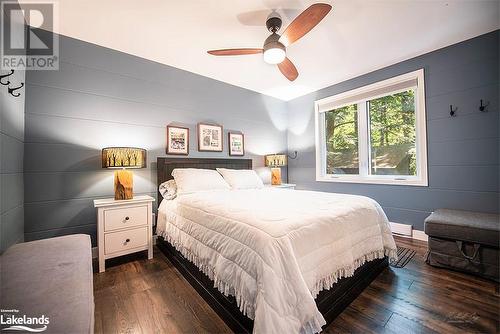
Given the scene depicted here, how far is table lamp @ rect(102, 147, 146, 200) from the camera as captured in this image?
7.41 ft

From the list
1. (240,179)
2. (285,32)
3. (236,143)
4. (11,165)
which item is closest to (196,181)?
(240,179)

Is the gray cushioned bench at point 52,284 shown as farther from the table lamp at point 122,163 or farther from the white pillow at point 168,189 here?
the white pillow at point 168,189

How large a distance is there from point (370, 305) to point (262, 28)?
2745 millimetres

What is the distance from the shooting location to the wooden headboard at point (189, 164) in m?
2.92

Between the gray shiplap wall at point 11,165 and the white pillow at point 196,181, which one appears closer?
the gray shiplap wall at point 11,165

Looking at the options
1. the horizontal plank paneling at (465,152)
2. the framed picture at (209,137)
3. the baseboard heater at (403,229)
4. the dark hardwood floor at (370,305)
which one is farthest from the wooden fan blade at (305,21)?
the baseboard heater at (403,229)

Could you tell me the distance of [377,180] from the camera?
3.32 m

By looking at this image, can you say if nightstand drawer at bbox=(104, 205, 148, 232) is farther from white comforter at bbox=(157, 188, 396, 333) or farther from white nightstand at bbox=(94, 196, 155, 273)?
white comforter at bbox=(157, 188, 396, 333)

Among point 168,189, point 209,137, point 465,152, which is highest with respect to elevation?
point 209,137

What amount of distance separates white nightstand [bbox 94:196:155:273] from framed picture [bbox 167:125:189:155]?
0.95m

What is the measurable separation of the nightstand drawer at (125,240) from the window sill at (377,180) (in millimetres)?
3130

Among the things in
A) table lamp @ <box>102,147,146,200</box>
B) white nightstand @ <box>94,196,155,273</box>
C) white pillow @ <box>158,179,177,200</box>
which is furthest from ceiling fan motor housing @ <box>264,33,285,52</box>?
white nightstand @ <box>94,196,155,273</box>

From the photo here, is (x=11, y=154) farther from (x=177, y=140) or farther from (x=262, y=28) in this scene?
(x=262, y=28)

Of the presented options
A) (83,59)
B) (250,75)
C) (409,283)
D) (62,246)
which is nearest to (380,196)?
(409,283)
